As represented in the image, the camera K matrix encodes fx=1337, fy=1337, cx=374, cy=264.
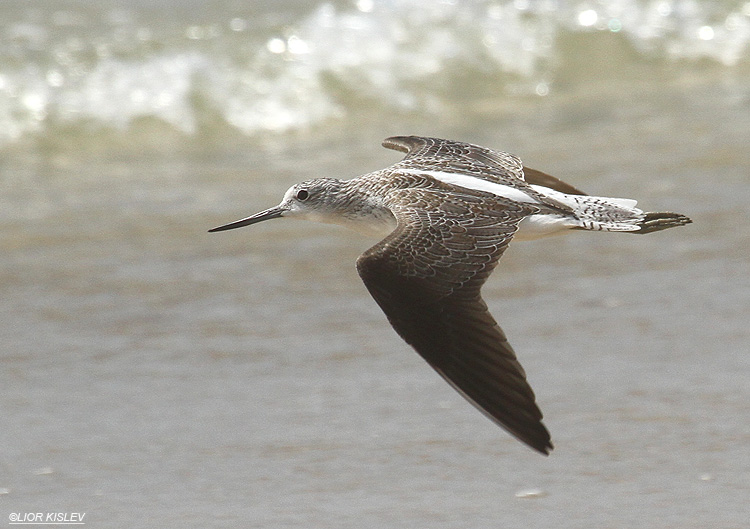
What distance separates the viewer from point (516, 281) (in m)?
6.41

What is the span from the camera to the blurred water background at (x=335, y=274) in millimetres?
4535

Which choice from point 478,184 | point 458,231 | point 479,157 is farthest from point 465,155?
point 458,231

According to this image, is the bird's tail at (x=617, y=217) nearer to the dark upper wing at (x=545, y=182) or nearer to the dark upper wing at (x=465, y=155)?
the dark upper wing at (x=465, y=155)

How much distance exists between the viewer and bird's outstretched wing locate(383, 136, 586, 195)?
5387 millimetres

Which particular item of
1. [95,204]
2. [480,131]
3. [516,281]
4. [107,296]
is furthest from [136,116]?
[516,281]

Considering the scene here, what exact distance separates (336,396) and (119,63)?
18.3ft

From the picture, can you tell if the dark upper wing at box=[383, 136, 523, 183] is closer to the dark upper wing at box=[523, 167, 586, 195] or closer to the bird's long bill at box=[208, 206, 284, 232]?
the dark upper wing at box=[523, 167, 586, 195]

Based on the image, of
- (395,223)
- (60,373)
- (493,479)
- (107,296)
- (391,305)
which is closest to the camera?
(391,305)

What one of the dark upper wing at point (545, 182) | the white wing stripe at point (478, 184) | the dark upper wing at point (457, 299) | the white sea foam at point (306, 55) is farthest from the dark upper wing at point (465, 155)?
the white sea foam at point (306, 55)

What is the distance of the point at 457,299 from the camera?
4.12 m

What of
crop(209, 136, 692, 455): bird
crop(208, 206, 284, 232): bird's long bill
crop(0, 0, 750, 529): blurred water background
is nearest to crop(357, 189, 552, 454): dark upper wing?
crop(209, 136, 692, 455): bird

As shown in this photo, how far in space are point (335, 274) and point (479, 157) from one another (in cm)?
135

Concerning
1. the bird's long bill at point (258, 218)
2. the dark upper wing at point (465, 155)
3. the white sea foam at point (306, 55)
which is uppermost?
the white sea foam at point (306, 55)

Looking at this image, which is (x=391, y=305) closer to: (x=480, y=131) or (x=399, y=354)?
(x=399, y=354)
